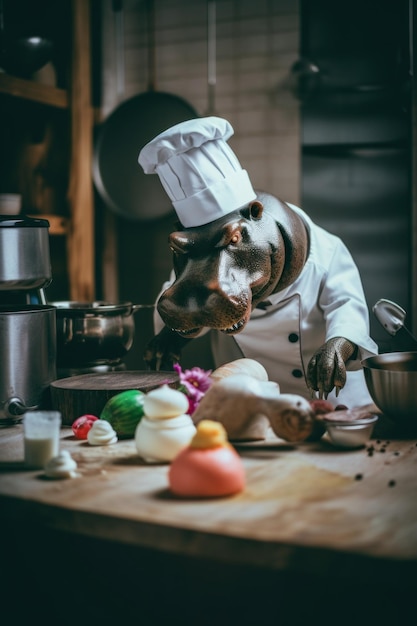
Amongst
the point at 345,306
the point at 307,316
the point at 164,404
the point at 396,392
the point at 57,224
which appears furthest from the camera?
the point at 57,224

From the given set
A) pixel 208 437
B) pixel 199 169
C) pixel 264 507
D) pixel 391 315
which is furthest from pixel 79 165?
pixel 264 507

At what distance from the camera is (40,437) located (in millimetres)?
1298

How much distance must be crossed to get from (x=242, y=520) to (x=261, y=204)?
86 cm

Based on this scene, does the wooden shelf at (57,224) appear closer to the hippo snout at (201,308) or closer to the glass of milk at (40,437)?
the hippo snout at (201,308)

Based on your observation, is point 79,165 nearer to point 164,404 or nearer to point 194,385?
point 194,385

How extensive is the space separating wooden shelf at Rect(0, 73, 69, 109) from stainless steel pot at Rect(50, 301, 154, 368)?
127cm

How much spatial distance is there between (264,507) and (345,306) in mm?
901

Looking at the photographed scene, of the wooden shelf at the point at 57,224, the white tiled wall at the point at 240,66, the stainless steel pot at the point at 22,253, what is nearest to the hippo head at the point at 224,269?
the stainless steel pot at the point at 22,253

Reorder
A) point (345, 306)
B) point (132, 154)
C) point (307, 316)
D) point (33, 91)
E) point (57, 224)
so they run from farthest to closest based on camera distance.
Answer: point (132, 154)
point (57, 224)
point (33, 91)
point (307, 316)
point (345, 306)

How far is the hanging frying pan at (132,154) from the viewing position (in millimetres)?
3258

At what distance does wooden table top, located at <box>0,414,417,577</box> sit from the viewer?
0.94 metres

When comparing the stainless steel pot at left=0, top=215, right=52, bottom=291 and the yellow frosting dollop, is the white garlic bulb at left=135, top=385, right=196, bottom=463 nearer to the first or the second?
the yellow frosting dollop

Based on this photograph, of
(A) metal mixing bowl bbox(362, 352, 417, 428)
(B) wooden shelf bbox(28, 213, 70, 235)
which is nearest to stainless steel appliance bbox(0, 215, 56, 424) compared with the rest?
(A) metal mixing bowl bbox(362, 352, 417, 428)

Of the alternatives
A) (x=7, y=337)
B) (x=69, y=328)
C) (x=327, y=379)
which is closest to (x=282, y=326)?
(x=327, y=379)
